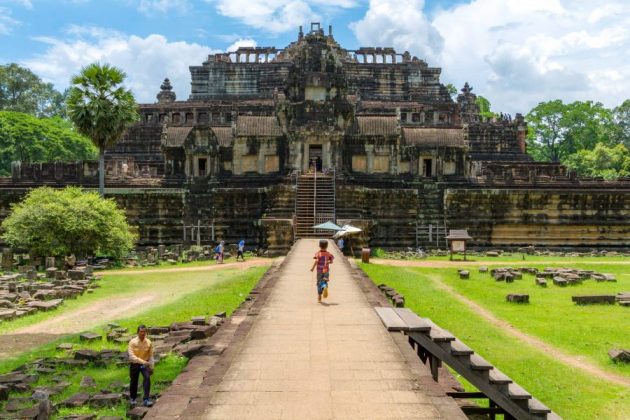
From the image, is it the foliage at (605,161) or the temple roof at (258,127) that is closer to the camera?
the temple roof at (258,127)

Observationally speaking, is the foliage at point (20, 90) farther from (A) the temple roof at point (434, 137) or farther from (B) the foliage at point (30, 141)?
(A) the temple roof at point (434, 137)

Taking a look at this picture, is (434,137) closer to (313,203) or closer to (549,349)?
Answer: (313,203)

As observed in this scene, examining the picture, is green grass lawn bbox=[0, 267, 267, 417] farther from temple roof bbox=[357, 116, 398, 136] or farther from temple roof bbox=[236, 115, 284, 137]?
temple roof bbox=[357, 116, 398, 136]

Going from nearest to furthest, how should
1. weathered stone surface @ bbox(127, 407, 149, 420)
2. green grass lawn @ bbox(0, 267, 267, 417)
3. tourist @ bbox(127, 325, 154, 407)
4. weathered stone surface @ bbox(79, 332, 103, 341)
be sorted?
weathered stone surface @ bbox(127, 407, 149, 420) → tourist @ bbox(127, 325, 154, 407) → green grass lawn @ bbox(0, 267, 267, 417) → weathered stone surface @ bbox(79, 332, 103, 341)

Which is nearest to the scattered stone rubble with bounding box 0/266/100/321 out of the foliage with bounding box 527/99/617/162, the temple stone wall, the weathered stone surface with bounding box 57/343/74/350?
the weathered stone surface with bounding box 57/343/74/350

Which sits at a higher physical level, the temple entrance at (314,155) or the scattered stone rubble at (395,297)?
the temple entrance at (314,155)

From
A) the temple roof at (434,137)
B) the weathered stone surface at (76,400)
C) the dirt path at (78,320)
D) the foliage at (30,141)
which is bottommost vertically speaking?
the dirt path at (78,320)

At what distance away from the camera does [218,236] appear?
35625 mm

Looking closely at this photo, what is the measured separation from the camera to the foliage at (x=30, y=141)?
6284 centimetres

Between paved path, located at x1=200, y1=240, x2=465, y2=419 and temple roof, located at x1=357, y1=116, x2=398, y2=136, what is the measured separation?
80.5ft

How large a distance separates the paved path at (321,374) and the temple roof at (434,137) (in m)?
25.5

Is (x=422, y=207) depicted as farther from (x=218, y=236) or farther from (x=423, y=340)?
(x=423, y=340)

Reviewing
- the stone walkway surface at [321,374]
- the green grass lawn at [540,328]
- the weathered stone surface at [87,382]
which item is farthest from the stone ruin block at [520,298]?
the weathered stone surface at [87,382]

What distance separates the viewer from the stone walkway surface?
7000 millimetres
